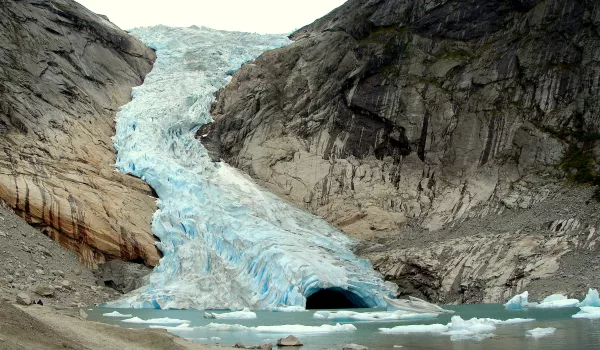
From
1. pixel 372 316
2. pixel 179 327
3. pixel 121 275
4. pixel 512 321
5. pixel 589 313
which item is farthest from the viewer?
pixel 121 275

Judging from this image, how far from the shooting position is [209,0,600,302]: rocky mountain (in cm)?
2645

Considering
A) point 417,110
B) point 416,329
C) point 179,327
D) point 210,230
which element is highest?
point 417,110

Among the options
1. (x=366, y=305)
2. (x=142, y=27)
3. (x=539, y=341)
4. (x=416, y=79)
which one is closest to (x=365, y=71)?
(x=416, y=79)

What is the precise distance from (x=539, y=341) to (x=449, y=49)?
2564 centimetres

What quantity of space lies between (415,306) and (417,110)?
1571cm

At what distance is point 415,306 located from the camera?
1883 centimetres

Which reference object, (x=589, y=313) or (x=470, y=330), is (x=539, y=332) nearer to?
(x=470, y=330)

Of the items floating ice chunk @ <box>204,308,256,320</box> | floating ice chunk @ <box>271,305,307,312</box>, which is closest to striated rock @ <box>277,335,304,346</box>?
floating ice chunk @ <box>204,308,256,320</box>

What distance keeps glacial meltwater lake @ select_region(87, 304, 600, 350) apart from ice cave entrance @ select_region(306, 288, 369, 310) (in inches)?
175

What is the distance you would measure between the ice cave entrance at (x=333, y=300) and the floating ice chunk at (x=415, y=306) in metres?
2.03

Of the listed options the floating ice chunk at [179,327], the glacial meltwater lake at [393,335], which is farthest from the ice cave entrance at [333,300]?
the floating ice chunk at [179,327]

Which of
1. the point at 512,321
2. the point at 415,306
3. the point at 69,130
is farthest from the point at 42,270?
the point at 512,321

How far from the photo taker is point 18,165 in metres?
24.2

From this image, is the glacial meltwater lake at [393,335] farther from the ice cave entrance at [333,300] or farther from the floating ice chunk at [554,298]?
the ice cave entrance at [333,300]
